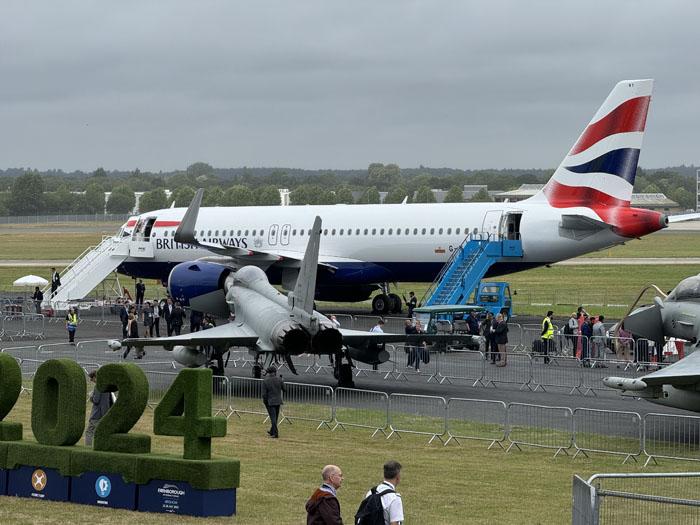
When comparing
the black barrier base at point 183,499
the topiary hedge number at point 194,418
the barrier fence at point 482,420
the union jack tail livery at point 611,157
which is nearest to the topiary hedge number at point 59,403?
the topiary hedge number at point 194,418

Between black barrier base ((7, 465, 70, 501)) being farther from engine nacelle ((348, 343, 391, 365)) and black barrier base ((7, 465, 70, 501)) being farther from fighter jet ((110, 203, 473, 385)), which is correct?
engine nacelle ((348, 343, 391, 365))

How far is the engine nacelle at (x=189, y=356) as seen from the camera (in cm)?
3106

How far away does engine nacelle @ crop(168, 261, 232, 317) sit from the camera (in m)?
35.9

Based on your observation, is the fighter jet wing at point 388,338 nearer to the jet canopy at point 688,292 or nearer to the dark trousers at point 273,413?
the dark trousers at point 273,413

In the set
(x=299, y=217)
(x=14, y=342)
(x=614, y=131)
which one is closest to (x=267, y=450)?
(x=14, y=342)

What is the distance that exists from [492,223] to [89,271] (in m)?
17.5

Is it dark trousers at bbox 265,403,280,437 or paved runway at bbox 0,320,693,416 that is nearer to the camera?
dark trousers at bbox 265,403,280,437

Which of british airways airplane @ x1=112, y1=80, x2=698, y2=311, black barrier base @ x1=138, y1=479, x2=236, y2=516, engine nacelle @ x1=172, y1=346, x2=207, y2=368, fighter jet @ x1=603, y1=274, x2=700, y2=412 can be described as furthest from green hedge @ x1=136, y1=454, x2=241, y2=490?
british airways airplane @ x1=112, y1=80, x2=698, y2=311

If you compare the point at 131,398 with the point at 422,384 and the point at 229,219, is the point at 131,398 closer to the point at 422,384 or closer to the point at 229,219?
→ the point at 422,384

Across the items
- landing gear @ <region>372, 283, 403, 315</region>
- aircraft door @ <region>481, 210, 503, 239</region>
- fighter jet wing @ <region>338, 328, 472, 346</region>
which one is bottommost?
landing gear @ <region>372, 283, 403, 315</region>

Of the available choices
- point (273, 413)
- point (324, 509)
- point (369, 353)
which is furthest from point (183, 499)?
→ point (369, 353)

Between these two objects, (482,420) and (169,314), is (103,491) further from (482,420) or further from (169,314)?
(169,314)

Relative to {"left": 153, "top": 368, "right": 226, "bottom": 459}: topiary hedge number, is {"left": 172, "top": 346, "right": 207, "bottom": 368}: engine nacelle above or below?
below

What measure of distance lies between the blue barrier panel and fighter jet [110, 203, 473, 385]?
994cm
